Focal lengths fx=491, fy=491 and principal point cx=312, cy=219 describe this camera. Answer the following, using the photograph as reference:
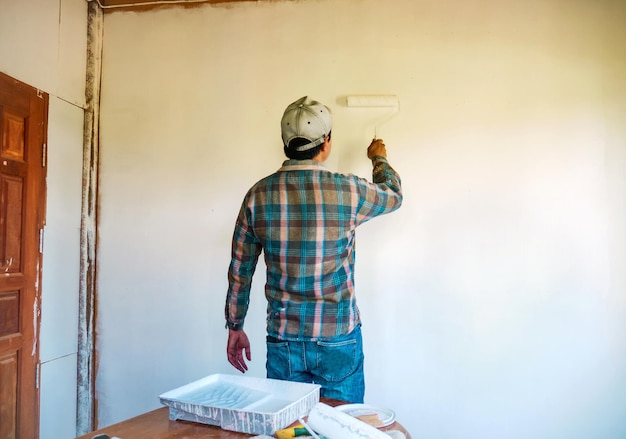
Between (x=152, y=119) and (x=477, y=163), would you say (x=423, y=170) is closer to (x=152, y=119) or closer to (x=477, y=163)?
(x=477, y=163)

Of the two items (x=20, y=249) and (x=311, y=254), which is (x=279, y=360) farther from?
(x=20, y=249)

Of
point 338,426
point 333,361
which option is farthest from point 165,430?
point 333,361

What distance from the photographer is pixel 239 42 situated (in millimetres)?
2562

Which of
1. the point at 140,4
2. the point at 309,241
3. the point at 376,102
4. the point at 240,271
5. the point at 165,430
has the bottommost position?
the point at 165,430

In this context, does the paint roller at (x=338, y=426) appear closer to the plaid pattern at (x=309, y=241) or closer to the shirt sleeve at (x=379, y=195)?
the plaid pattern at (x=309, y=241)

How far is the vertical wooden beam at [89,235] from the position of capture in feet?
8.52

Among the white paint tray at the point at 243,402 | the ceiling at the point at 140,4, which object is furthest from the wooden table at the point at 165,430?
the ceiling at the point at 140,4

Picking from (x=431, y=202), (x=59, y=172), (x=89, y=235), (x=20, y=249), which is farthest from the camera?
(x=89, y=235)

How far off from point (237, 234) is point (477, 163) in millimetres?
1244

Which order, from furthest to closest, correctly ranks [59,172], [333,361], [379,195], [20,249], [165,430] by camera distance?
[59,172] < [20,249] < [379,195] < [333,361] < [165,430]

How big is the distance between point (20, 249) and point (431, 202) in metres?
1.90

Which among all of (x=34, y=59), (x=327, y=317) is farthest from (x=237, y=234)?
(x=34, y=59)

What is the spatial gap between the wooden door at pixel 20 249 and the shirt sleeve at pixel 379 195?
61.8 inches

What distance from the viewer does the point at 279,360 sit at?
1585 millimetres
